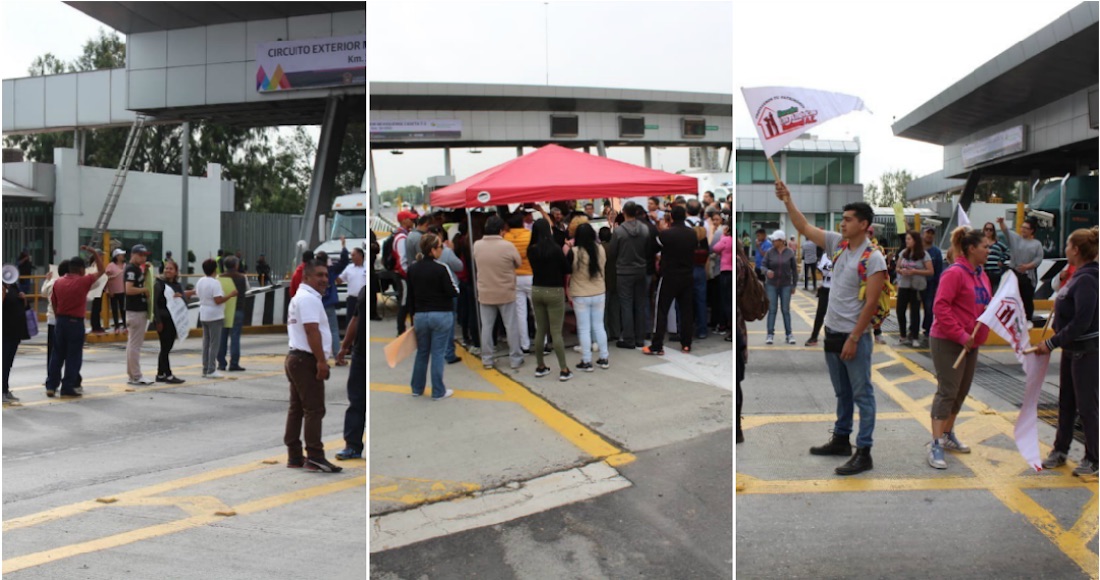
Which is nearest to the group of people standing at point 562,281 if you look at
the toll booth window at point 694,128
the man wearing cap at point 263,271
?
the toll booth window at point 694,128

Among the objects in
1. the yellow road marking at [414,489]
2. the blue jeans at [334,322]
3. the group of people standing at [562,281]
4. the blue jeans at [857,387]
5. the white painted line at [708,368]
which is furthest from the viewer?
the blue jeans at [334,322]

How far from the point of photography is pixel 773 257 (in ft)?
7.00

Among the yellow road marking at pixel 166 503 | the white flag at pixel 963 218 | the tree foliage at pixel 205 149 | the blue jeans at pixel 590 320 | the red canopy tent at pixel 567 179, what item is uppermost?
the tree foliage at pixel 205 149

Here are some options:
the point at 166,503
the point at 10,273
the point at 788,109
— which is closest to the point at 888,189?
the point at 788,109

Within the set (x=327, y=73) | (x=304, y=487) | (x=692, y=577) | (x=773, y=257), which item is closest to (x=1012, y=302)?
(x=773, y=257)

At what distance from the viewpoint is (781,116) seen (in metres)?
1.97

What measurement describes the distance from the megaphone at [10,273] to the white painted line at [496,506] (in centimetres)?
257

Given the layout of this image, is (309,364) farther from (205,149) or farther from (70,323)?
(70,323)

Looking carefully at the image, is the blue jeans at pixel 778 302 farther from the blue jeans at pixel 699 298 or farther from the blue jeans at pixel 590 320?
the blue jeans at pixel 590 320

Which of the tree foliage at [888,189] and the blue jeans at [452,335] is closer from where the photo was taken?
the blue jeans at [452,335]

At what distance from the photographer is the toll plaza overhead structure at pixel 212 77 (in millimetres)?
2941

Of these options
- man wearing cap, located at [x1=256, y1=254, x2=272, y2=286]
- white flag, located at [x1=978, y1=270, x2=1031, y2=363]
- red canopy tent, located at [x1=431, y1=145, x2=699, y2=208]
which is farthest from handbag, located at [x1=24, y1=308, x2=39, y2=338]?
white flag, located at [x1=978, y1=270, x2=1031, y2=363]

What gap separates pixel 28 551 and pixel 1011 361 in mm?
5796

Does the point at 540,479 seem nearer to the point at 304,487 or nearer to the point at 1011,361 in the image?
the point at 304,487
